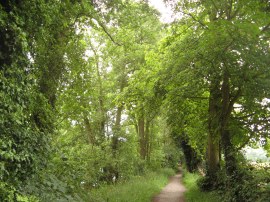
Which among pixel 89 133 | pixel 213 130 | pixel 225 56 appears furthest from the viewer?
pixel 89 133

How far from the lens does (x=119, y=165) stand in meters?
20.5

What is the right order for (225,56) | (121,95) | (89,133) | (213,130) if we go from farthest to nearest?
1. (89,133)
2. (121,95)
3. (213,130)
4. (225,56)

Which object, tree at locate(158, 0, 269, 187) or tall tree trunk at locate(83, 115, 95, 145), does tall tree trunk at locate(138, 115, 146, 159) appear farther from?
tree at locate(158, 0, 269, 187)

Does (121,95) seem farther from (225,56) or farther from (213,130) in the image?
(225,56)

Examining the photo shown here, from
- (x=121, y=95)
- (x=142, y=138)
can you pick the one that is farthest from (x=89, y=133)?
(x=121, y=95)

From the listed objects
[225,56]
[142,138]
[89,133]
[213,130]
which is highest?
[225,56]

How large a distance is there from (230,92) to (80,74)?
24.1ft

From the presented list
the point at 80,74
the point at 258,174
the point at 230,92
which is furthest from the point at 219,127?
the point at 80,74

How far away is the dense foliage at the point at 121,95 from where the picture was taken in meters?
5.76

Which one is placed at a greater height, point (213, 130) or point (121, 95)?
point (121, 95)

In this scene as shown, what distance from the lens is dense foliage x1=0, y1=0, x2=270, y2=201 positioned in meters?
5.76

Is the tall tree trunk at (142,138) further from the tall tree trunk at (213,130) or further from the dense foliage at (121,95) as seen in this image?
the tall tree trunk at (213,130)

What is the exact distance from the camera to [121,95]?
17.1 meters

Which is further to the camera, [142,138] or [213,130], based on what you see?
[142,138]
